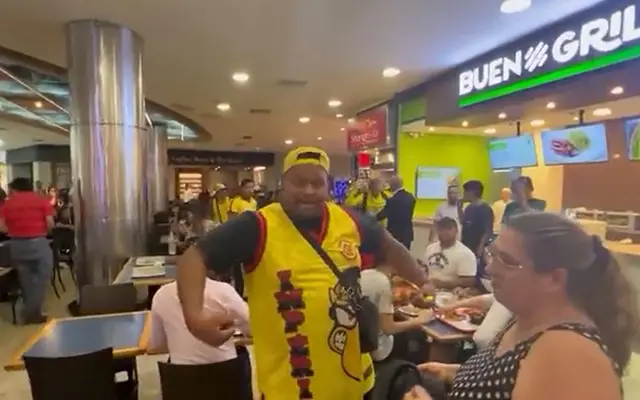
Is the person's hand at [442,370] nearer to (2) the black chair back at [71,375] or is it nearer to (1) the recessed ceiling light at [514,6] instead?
(2) the black chair back at [71,375]

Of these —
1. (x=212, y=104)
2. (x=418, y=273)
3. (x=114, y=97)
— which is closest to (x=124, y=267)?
(x=114, y=97)

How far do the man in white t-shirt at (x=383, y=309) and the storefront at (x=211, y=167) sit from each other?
54.6 feet

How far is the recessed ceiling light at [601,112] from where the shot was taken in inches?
253

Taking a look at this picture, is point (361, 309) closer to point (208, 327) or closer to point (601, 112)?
point (208, 327)

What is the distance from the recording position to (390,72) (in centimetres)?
626

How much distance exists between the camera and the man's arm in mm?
1374

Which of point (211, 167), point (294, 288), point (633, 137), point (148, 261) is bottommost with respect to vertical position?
point (148, 261)

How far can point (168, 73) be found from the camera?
21.3ft

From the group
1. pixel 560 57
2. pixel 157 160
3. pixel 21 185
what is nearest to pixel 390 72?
pixel 560 57

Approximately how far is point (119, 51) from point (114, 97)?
1.42ft

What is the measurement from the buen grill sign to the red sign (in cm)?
262

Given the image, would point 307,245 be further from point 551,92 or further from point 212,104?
point 212,104

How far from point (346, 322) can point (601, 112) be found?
6578 millimetres

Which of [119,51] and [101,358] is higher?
[119,51]
